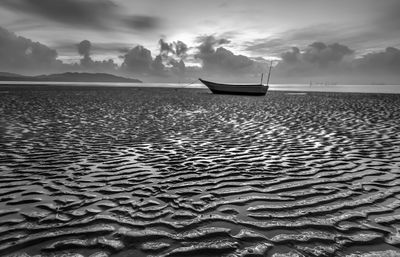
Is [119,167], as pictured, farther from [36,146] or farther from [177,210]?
[36,146]

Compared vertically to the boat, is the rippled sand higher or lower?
lower

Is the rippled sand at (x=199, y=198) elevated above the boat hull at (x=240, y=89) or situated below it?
below

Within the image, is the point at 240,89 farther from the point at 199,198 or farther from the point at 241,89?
the point at 199,198

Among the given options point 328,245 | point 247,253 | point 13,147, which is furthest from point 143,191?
point 13,147

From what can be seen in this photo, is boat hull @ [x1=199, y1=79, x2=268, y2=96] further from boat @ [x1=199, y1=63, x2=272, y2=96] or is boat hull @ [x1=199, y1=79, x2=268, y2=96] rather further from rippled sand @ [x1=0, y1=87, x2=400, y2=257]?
rippled sand @ [x1=0, y1=87, x2=400, y2=257]

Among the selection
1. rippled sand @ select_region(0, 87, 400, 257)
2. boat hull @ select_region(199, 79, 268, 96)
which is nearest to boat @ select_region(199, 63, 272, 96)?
boat hull @ select_region(199, 79, 268, 96)

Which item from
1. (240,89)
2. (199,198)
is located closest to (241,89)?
(240,89)

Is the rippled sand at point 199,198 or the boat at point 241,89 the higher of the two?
the boat at point 241,89

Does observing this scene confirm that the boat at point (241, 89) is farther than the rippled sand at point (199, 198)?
A: Yes

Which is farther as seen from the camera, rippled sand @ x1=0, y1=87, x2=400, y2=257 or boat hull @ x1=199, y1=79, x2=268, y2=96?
boat hull @ x1=199, y1=79, x2=268, y2=96

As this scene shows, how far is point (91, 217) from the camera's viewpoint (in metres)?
6.04

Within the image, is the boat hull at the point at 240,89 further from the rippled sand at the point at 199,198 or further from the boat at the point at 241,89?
the rippled sand at the point at 199,198

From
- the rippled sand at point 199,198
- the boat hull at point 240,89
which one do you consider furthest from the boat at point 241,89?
the rippled sand at point 199,198

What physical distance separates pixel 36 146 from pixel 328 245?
45.6ft
